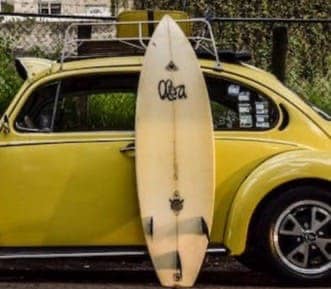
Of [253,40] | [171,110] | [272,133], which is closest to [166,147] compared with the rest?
[171,110]

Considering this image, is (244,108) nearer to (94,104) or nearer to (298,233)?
(298,233)

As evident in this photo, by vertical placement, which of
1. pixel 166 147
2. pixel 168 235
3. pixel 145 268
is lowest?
pixel 145 268

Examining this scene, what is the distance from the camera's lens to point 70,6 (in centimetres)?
2303

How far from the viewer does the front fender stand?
7352 mm

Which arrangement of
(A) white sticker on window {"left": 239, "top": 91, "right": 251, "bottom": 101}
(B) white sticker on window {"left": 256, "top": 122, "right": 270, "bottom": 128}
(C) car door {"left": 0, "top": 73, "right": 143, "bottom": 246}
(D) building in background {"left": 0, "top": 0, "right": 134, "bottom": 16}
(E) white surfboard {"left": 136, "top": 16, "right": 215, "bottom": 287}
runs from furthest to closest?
(D) building in background {"left": 0, "top": 0, "right": 134, "bottom": 16}, (A) white sticker on window {"left": 239, "top": 91, "right": 251, "bottom": 101}, (B) white sticker on window {"left": 256, "top": 122, "right": 270, "bottom": 128}, (C) car door {"left": 0, "top": 73, "right": 143, "bottom": 246}, (E) white surfboard {"left": 136, "top": 16, "right": 215, "bottom": 287}

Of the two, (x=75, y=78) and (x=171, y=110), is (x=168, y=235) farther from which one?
(x=75, y=78)

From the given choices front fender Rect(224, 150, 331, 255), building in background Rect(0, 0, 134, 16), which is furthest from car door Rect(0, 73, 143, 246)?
building in background Rect(0, 0, 134, 16)

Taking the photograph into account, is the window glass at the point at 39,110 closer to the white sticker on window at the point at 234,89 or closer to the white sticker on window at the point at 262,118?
the white sticker on window at the point at 234,89

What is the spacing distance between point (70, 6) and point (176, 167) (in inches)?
633

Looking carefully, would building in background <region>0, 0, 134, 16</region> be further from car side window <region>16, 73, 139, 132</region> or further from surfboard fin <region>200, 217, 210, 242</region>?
surfboard fin <region>200, 217, 210, 242</region>

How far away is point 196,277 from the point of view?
7488 millimetres

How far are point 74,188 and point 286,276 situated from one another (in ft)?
5.00

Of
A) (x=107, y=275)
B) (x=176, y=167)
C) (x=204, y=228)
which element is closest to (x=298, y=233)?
(x=204, y=228)

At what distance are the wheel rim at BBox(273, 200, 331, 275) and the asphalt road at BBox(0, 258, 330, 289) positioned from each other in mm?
161
